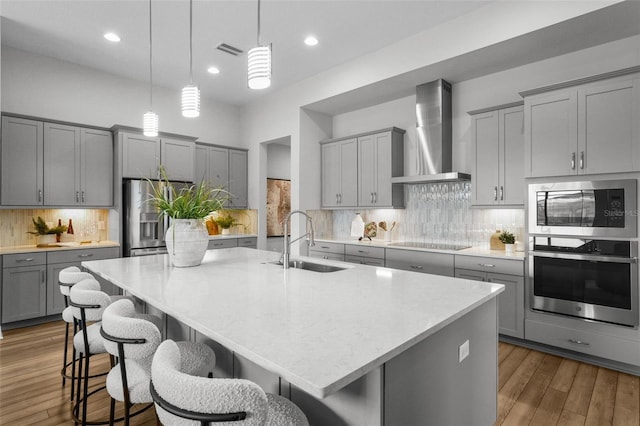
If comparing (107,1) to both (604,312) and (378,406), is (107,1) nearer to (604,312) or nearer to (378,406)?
(378,406)

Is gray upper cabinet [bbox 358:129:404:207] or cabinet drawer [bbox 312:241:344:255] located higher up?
gray upper cabinet [bbox 358:129:404:207]

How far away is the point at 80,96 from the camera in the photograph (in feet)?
15.7

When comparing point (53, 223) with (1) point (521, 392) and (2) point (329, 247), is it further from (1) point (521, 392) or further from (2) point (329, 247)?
(1) point (521, 392)

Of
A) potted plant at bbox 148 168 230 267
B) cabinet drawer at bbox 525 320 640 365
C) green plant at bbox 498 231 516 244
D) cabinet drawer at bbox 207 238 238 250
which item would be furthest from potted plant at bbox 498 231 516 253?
cabinet drawer at bbox 207 238 238 250

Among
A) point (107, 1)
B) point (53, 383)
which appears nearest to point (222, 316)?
point (53, 383)

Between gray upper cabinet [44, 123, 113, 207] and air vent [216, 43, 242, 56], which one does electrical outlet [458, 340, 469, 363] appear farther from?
gray upper cabinet [44, 123, 113, 207]

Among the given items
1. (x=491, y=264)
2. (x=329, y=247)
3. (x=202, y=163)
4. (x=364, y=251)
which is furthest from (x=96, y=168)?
(x=491, y=264)

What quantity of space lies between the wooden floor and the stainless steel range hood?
2.11 metres

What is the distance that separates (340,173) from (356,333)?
4.23 metres

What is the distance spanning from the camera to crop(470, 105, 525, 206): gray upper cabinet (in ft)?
11.9

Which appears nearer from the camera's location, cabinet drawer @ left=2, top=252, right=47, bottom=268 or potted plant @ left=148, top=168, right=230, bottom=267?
potted plant @ left=148, top=168, right=230, bottom=267

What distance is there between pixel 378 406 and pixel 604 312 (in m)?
2.81

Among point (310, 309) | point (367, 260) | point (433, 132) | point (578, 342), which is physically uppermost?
point (433, 132)

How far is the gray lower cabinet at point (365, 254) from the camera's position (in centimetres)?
447
